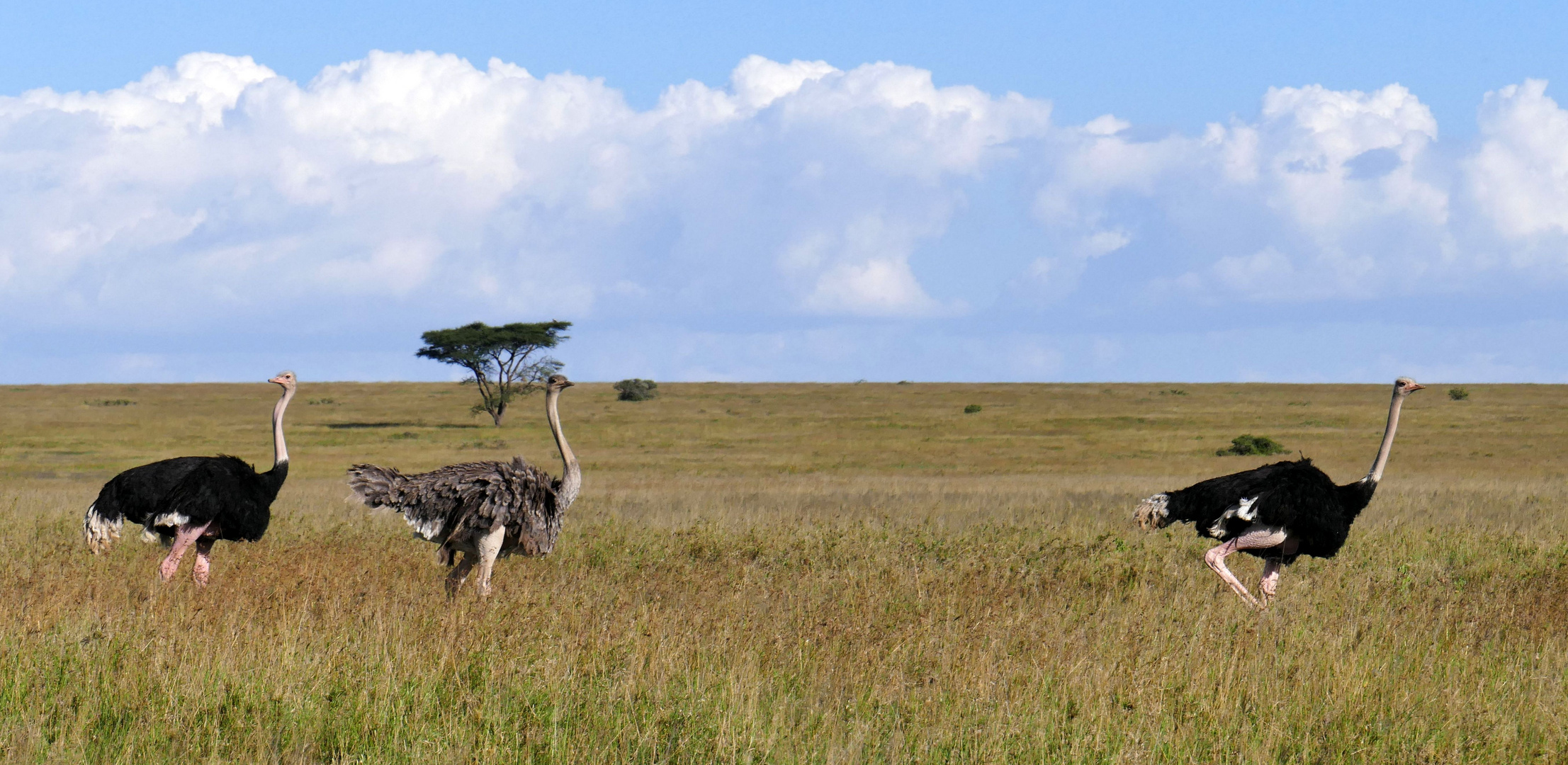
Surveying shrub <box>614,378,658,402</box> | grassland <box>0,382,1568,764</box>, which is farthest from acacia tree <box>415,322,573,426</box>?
grassland <box>0,382,1568,764</box>

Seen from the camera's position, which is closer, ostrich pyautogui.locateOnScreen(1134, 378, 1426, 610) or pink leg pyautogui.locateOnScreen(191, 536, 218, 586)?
ostrich pyautogui.locateOnScreen(1134, 378, 1426, 610)

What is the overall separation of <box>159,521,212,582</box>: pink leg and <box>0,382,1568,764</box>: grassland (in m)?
0.25

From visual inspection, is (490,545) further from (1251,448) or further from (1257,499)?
(1251,448)

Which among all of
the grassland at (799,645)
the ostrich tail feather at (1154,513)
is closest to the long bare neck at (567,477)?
the grassland at (799,645)

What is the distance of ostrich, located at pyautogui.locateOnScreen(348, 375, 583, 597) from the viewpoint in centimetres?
868

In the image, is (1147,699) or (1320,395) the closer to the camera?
(1147,699)

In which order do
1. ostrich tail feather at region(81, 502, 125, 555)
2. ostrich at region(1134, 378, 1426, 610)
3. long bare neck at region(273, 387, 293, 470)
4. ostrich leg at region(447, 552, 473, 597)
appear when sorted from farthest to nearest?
long bare neck at region(273, 387, 293, 470) → ostrich tail feather at region(81, 502, 125, 555) → ostrich at region(1134, 378, 1426, 610) → ostrich leg at region(447, 552, 473, 597)

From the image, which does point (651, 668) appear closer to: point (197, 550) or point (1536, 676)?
point (1536, 676)

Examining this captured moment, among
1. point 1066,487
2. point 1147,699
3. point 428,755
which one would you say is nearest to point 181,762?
point 428,755

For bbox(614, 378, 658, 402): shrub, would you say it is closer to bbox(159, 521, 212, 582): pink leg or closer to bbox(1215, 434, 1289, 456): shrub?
bbox(1215, 434, 1289, 456): shrub

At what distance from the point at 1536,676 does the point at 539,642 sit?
484 centimetres

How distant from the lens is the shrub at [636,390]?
6512 cm

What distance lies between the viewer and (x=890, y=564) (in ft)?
33.3

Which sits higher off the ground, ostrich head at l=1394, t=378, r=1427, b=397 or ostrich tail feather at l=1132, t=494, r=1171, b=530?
ostrich head at l=1394, t=378, r=1427, b=397
